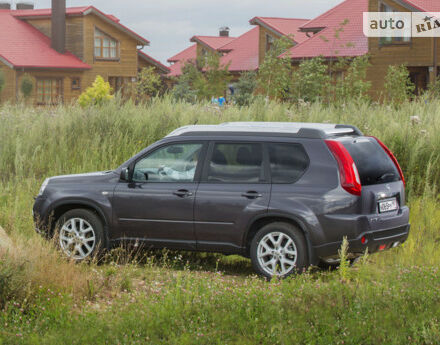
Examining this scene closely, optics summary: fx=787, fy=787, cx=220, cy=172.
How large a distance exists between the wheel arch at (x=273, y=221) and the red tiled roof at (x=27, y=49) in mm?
42977

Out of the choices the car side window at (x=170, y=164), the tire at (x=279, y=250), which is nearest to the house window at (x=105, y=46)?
the car side window at (x=170, y=164)

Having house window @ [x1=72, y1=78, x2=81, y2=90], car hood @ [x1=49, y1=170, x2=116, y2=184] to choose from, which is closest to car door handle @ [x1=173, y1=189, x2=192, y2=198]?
car hood @ [x1=49, y1=170, x2=116, y2=184]

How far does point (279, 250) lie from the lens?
8.83m

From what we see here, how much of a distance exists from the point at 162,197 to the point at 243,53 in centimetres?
5283

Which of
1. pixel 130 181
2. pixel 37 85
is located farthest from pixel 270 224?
pixel 37 85

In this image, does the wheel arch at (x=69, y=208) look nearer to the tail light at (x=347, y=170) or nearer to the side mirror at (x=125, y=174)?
the side mirror at (x=125, y=174)

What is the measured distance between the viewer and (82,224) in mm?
9844

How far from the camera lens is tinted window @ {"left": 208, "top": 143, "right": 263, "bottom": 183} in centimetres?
916

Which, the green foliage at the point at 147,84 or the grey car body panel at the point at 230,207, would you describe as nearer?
the grey car body panel at the point at 230,207

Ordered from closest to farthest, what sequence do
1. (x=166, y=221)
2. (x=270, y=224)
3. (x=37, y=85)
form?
1. (x=270, y=224)
2. (x=166, y=221)
3. (x=37, y=85)

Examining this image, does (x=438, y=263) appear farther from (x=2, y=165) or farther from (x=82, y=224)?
(x=2, y=165)

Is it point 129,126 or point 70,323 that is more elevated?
point 129,126

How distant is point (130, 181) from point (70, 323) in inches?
123

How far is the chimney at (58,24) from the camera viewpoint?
2104 inches
